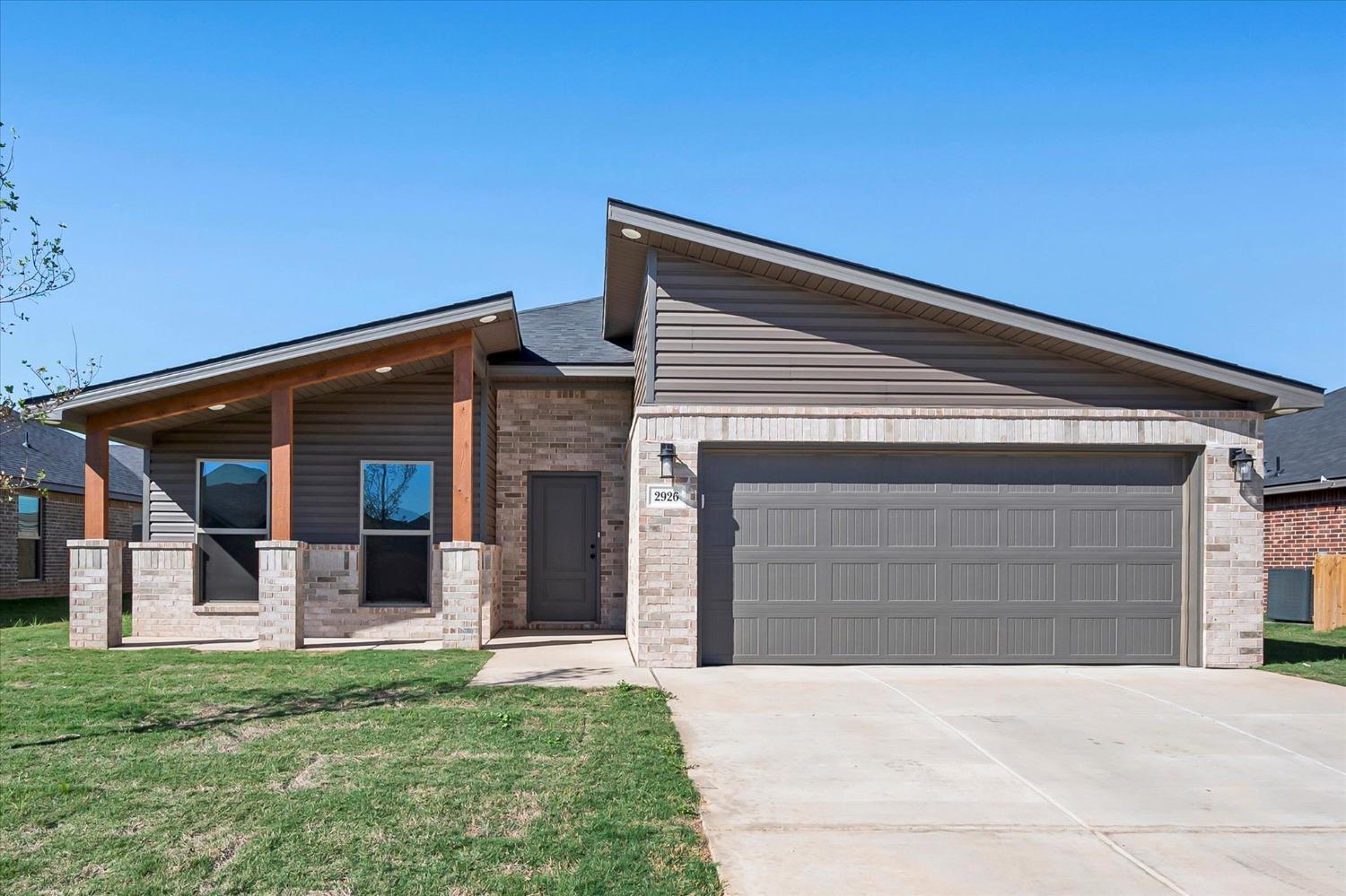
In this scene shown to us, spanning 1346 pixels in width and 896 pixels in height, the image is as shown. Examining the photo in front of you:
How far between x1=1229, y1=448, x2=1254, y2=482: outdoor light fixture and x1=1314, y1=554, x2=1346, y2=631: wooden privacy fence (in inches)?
327

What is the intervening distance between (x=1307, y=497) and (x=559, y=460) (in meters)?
15.0

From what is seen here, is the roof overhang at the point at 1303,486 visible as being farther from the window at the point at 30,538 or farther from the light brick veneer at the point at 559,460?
the window at the point at 30,538

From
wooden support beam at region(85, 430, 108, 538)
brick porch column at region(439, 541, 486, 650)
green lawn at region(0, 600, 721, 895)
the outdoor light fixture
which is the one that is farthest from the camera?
wooden support beam at region(85, 430, 108, 538)

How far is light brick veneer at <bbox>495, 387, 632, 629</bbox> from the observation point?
13445 mm

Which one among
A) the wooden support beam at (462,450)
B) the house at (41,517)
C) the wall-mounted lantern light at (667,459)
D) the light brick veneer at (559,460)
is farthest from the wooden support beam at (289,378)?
the house at (41,517)

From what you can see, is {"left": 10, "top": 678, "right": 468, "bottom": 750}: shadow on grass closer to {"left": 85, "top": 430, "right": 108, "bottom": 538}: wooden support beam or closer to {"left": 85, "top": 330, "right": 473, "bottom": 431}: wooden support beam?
{"left": 85, "top": 330, "right": 473, "bottom": 431}: wooden support beam

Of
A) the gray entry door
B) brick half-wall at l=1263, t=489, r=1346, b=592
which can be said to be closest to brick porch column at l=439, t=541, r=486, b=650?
the gray entry door

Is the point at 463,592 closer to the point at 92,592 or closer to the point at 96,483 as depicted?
the point at 92,592

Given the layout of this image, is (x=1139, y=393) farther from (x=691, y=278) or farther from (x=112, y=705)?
(x=112, y=705)

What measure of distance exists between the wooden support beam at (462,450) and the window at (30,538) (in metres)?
15.6

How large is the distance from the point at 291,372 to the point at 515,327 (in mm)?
2782

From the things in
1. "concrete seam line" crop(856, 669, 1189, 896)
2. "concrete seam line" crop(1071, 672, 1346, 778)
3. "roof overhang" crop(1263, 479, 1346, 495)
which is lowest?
"concrete seam line" crop(1071, 672, 1346, 778)

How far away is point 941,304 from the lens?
31.8 feet

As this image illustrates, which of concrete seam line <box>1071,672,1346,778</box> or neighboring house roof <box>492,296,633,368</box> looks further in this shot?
neighboring house roof <box>492,296,633,368</box>
